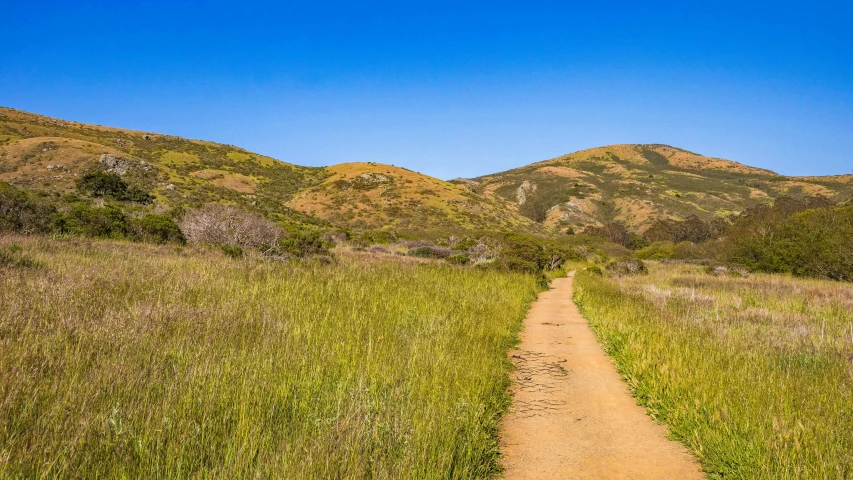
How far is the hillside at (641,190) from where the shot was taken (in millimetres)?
102000

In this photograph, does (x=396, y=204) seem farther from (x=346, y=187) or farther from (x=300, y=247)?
(x=300, y=247)

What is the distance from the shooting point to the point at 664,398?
5.10 m

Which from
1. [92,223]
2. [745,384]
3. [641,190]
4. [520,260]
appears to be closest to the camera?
[745,384]

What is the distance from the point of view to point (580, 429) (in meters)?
4.51

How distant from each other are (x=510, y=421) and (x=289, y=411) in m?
2.38

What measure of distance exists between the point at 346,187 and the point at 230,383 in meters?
80.2

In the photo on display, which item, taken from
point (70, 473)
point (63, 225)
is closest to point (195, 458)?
point (70, 473)

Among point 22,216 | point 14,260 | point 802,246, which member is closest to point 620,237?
point 802,246

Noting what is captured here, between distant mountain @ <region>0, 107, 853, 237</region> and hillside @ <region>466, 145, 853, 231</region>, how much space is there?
0.45m

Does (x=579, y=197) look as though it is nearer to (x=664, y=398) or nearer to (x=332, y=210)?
(x=332, y=210)

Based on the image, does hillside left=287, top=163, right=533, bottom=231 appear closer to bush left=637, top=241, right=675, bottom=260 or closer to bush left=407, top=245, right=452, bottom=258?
bush left=637, top=241, right=675, bottom=260

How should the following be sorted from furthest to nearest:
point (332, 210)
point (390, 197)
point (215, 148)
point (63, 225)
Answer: point (215, 148)
point (390, 197)
point (332, 210)
point (63, 225)

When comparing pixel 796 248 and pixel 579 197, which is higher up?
pixel 579 197

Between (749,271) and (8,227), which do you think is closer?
(8,227)
